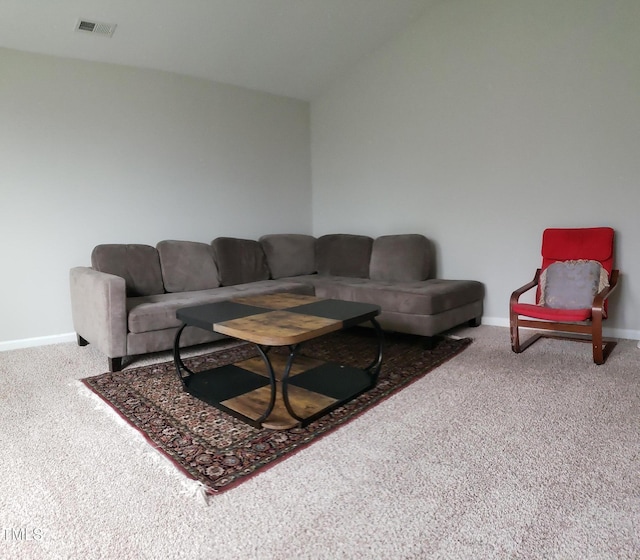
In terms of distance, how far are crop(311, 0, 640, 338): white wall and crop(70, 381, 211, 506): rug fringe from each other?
3.12 meters

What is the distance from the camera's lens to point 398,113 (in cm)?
444

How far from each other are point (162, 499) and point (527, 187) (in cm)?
352

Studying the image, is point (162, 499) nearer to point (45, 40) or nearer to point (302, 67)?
point (45, 40)

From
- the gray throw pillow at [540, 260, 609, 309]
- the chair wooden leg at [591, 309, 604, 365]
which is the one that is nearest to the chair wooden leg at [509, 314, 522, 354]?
the gray throw pillow at [540, 260, 609, 309]

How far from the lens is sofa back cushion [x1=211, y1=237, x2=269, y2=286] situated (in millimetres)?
4039

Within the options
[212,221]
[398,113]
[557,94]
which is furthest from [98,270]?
[557,94]

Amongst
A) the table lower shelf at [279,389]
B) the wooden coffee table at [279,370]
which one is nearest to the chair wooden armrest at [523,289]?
the wooden coffee table at [279,370]

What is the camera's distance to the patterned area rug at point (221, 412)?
1782 mm

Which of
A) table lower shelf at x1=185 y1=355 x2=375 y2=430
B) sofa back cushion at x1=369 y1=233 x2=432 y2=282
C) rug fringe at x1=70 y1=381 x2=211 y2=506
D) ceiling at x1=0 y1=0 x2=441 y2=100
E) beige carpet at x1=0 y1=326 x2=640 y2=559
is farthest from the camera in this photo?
sofa back cushion at x1=369 y1=233 x2=432 y2=282

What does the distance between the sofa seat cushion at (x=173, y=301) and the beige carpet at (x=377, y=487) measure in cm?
67

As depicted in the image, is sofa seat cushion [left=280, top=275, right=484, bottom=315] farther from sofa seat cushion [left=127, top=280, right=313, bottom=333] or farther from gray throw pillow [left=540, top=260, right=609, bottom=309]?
gray throw pillow [left=540, top=260, right=609, bottom=309]

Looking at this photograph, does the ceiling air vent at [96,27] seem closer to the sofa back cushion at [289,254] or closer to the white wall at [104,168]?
the white wall at [104,168]

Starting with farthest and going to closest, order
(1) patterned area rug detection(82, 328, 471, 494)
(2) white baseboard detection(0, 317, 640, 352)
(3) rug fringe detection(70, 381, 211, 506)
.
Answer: (2) white baseboard detection(0, 317, 640, 352) → (1) patterned area rug detection(82, 328, 471, 494) → (3) rug fringe detection(70, 381, 211, 506)

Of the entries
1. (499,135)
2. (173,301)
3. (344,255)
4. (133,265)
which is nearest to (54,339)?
(133,265)
